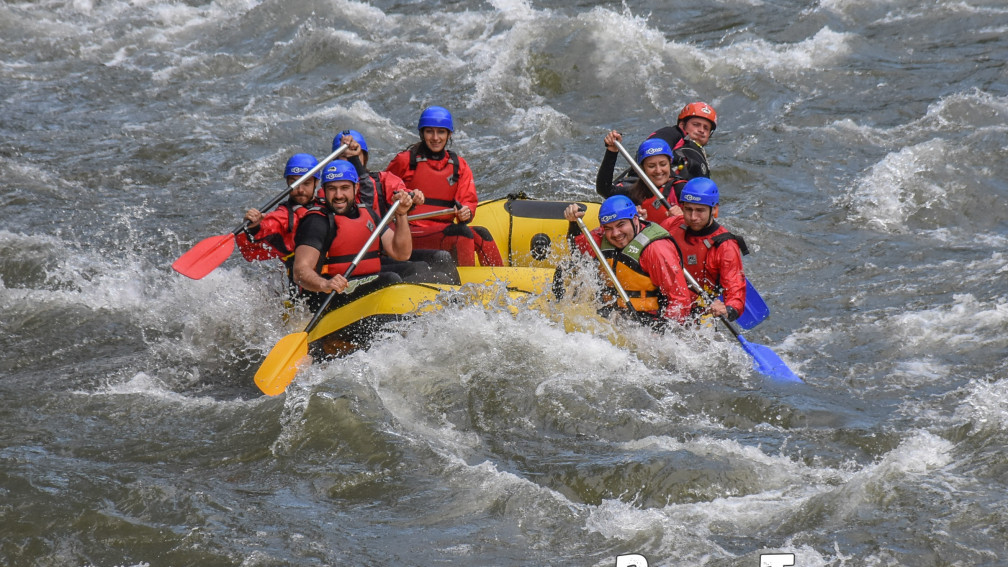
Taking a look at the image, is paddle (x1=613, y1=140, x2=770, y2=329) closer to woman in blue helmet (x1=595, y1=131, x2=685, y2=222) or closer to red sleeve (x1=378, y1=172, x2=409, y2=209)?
woman in blue helmet (x1=595, y1=131, x2=685, y2=222)

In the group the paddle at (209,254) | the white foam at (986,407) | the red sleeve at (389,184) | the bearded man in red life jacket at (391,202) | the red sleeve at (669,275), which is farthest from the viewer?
the red sleeve at (389,184)

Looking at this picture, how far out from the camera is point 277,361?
7000mm

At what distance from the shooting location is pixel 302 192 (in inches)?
316

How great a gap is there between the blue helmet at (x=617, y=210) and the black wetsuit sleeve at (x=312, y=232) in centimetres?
193

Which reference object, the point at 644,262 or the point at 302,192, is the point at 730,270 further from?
the point at 302,192

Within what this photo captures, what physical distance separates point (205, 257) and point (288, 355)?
1352 millimetres

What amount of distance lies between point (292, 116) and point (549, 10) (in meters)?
4.81

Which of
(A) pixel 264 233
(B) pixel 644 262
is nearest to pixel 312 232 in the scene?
(A) pixel 264 233

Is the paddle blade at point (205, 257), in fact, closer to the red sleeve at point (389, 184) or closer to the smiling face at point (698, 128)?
the red sleeve at point (389, 184)

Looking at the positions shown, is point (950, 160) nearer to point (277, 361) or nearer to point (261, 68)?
point (277, 361)

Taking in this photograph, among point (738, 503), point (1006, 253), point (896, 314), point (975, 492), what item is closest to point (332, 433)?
point (738, 503)

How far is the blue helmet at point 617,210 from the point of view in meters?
7.24

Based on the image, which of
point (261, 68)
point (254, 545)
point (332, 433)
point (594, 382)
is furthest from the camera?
point (261, 68)

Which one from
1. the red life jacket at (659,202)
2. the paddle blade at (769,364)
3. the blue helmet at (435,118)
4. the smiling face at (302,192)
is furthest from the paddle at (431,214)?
the paddle blade at (769,364)
